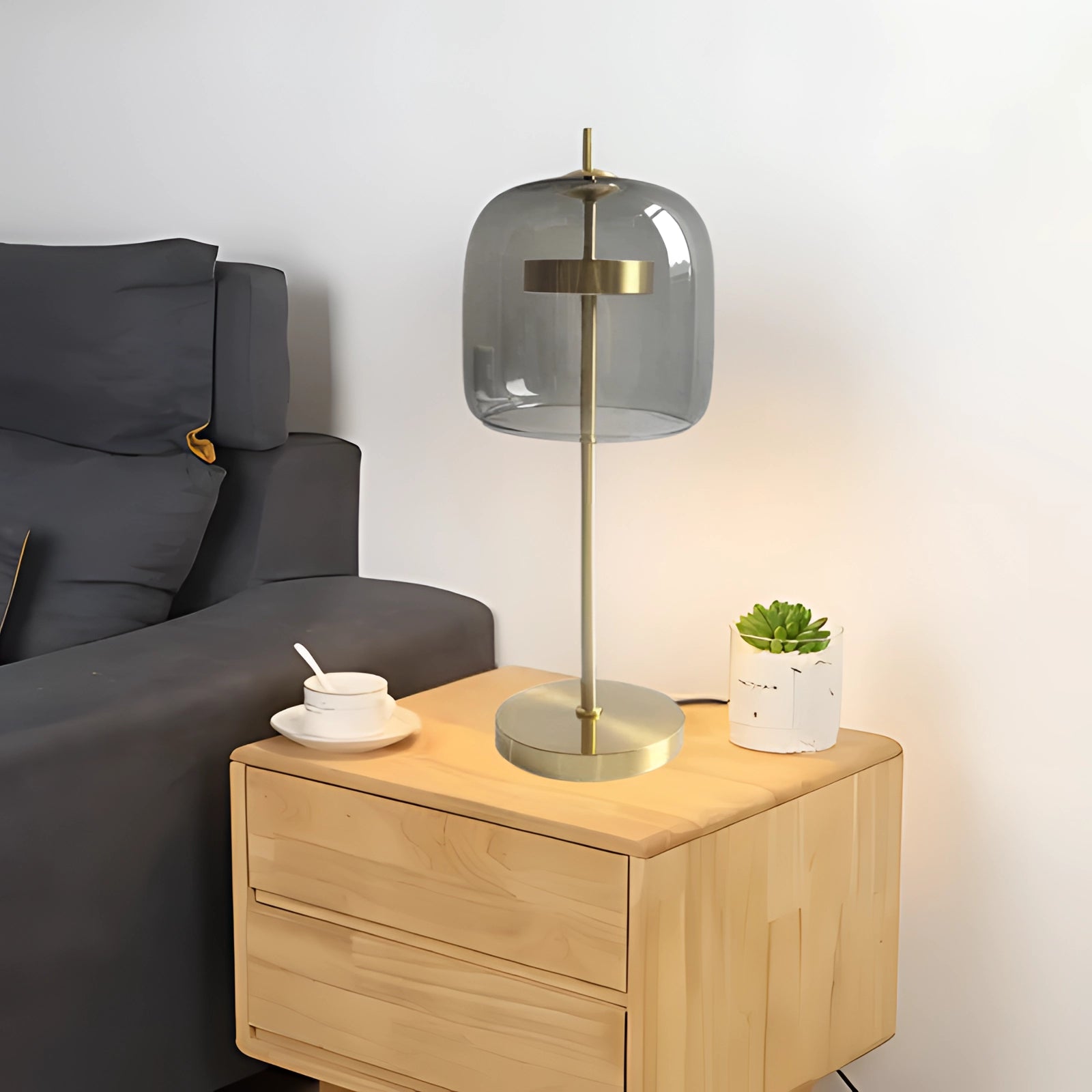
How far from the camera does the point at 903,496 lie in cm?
139

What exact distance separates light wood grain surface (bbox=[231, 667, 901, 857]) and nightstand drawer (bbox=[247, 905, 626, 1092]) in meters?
0.15

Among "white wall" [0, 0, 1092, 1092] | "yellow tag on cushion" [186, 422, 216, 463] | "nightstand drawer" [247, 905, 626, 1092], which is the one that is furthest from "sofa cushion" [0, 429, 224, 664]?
"nightstand drawer" [247, 905, 626, 1092]

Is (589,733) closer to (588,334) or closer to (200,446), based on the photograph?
(588,334)

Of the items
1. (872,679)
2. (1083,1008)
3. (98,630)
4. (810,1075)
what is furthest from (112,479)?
(1083,1008)

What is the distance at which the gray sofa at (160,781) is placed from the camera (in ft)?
3.85

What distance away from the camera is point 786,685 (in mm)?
1239

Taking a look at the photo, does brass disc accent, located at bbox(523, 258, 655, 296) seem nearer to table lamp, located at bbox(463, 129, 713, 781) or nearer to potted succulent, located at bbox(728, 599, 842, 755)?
table lamp, located at bbox(463, 129, 713, 781)

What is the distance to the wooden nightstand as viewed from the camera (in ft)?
3.45

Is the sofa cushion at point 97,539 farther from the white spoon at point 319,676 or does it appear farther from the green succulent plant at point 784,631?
the green succulent plant at point 784,631

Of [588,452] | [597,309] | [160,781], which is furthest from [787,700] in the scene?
[160,781]

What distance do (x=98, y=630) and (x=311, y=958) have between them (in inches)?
20.3

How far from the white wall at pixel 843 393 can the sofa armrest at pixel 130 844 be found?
371 mm

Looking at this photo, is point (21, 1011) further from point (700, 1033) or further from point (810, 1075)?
point (810, 1075)

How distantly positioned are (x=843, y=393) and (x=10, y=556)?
99cm
